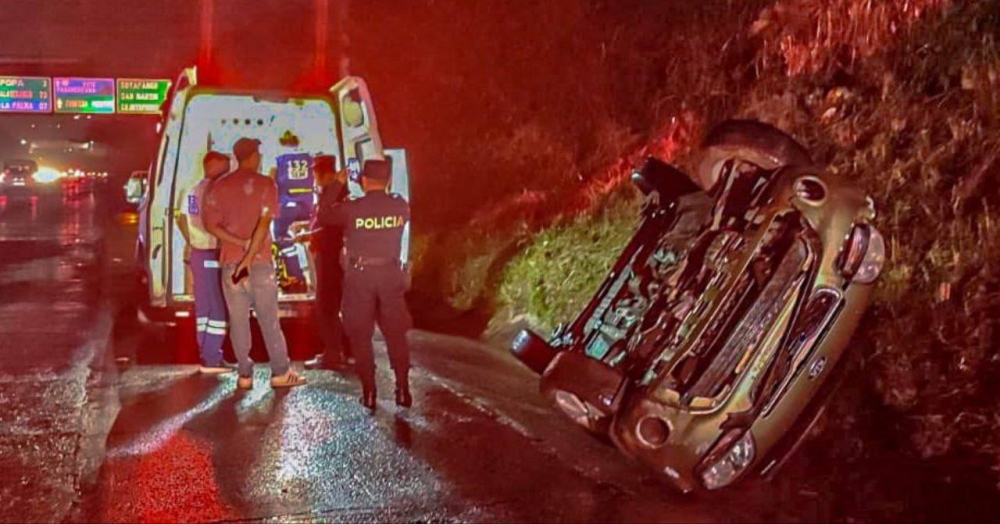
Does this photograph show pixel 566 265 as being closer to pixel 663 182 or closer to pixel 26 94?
pixel 663 182

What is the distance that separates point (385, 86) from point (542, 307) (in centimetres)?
804

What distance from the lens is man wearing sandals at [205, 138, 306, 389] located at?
26.7ft

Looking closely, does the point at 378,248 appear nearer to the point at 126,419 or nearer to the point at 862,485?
the point at 126,419

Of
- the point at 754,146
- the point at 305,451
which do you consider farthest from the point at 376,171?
the point at 754,146

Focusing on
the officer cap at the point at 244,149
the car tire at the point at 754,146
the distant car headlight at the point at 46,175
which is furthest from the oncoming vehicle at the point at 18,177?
the car tire at the point at 754,146

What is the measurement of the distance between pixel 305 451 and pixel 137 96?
109ft

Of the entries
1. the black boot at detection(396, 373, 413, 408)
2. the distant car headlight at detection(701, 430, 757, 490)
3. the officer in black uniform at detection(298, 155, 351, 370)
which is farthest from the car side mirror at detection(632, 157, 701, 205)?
the officer in black uniform at detection(298, 155, 351, 370)

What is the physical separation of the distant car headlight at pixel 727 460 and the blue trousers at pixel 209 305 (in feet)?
15.1

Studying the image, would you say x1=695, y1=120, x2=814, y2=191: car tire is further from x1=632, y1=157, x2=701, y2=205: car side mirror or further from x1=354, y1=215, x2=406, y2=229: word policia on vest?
x1=354, y1=215, x2=406, y2=229: word policia on vest

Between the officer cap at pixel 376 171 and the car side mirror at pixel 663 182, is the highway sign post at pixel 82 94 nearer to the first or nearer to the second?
the officer cap at pixel 376 171

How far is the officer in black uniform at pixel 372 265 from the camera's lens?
7.38 metres

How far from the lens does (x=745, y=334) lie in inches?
207

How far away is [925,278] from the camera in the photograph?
267 inches

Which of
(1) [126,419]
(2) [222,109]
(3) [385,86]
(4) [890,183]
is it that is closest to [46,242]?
(3) [385,86]
